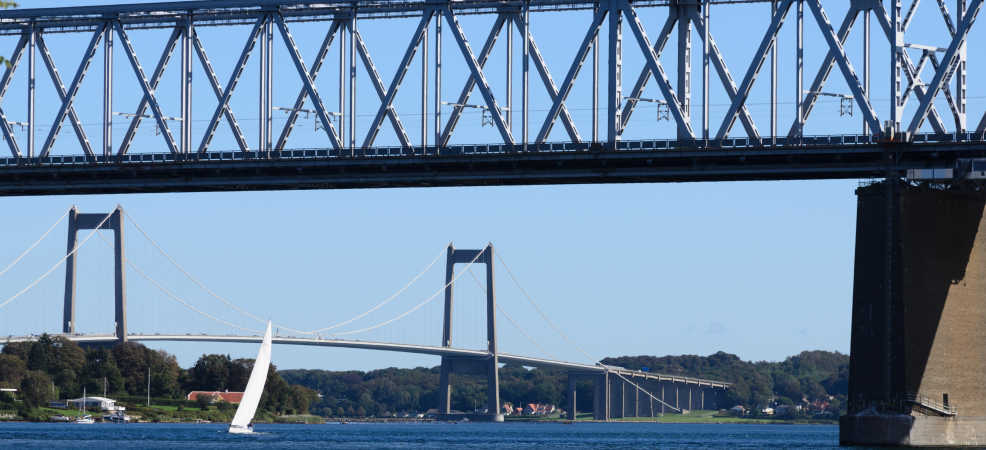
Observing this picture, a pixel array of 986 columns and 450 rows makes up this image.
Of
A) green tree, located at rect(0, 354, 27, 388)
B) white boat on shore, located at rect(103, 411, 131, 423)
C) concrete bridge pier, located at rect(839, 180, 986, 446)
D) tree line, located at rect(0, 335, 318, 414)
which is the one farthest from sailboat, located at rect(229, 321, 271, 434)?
concrete bridge pier, located at rect(839, 180, 986, 446)

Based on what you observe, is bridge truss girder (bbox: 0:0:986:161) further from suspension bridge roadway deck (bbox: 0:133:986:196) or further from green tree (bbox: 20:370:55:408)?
green tree (bbox: 20:370:55:408)

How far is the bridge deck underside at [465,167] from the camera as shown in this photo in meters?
77.9

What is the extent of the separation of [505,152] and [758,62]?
38.1 feet

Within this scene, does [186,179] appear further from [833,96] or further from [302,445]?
[833,96]

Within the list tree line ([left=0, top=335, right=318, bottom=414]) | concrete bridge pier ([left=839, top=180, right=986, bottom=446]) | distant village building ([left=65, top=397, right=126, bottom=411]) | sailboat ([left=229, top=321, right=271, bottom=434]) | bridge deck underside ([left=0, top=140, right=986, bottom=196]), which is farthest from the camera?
tree line ([left=0, top=335, right=318, bottom=414])

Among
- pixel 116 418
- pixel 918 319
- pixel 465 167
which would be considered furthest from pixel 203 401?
pixel 918 319

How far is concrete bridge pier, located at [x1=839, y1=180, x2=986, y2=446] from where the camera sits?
7300 centimetres

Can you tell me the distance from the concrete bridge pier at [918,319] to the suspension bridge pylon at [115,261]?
121624 millimetres

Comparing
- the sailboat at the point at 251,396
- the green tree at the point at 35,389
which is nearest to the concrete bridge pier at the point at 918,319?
the sailboat at the point at 251,396

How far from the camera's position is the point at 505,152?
83.7 m

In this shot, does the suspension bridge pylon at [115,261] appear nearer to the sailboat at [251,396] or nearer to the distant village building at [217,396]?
the distant village building at [217,396]

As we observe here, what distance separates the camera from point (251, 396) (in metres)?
134

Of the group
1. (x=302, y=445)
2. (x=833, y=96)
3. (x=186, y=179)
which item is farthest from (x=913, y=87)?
(x=302, y=445)

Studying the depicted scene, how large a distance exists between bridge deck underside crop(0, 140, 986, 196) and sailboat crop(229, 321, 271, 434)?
38023 mm
